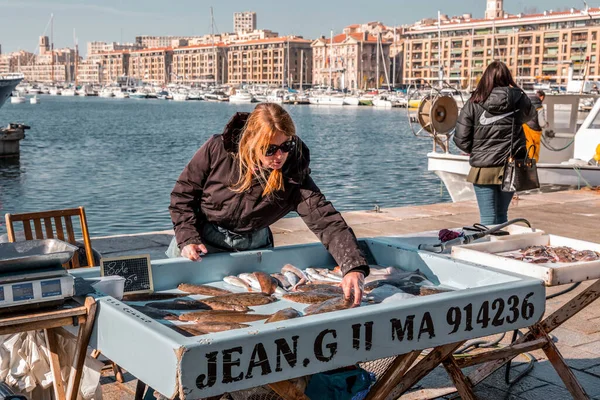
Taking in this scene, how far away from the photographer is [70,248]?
2908 millimetres

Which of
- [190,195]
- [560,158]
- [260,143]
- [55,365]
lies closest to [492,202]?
[190,195]

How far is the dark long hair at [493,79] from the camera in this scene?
21.4 ft

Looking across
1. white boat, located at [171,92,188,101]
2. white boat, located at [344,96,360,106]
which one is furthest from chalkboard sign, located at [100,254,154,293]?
white boat, located at [171,92,188,101]

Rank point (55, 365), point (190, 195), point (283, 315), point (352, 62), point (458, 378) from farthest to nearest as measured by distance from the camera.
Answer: point (352, 62), point (190, 195), point (458, 378), point (55, 365), point (283, 315)

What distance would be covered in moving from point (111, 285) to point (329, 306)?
0.83 metres

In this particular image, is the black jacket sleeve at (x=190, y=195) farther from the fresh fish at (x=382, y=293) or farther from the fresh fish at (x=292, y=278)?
the fresh fish at (x=382, y=293)

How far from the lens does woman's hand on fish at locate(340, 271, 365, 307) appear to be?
130 inches

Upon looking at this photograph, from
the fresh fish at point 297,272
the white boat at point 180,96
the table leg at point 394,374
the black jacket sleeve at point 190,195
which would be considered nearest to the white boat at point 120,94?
the white boat at point 180,96

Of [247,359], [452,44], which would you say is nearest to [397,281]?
[247,359]

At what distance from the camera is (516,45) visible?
15188 centimetres

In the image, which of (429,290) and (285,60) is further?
(285,60)

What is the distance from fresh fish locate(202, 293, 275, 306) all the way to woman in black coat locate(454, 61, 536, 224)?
3.74 meters

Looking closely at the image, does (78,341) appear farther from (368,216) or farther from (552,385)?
(368,216)

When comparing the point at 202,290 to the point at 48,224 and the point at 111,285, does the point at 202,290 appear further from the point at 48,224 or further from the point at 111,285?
the point at 48,224
